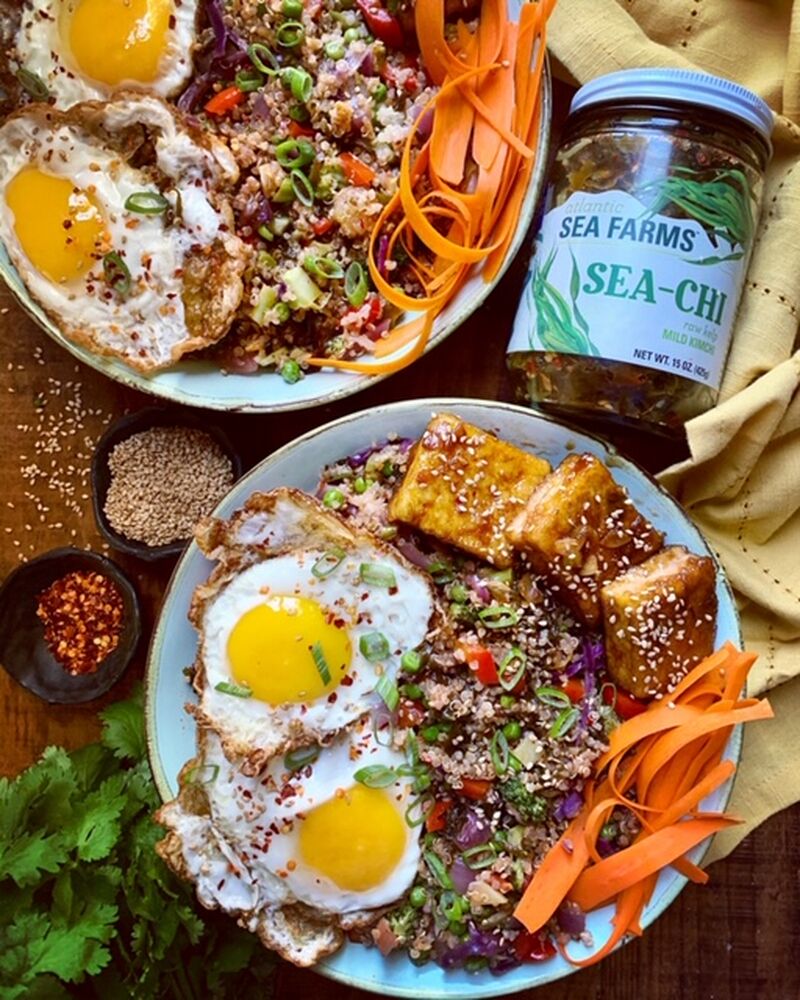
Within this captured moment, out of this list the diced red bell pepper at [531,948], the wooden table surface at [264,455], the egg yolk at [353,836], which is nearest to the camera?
the egg yolk at [353,836]

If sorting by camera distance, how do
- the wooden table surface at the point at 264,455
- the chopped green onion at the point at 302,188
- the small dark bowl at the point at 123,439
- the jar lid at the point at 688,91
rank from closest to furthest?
the jar lid at the point at 688,91, the chopped green onion at the point at 302,188, the small dark bowl at the point at 123,439, the wooden table surface at the point at 264,455

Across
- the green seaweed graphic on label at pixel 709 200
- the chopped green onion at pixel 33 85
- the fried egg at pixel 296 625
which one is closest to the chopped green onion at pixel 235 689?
the fried egg at pixel 296 625

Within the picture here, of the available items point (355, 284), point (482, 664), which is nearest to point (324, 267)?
point (355, 284)

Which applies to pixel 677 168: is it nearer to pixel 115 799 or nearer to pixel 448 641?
pixel 448 641

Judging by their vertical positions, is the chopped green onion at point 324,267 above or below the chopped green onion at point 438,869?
above

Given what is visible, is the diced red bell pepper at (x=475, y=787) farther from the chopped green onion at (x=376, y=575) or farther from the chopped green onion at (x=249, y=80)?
the chopped green onion at (x=249, y=80)

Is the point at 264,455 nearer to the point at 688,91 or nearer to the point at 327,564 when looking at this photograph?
the point at 327,564

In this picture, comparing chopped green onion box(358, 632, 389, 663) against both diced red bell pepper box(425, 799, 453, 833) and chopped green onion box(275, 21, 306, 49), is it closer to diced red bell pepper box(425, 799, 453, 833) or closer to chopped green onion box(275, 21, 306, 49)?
diced red bell pepper box(425, 799, 453, 833)
